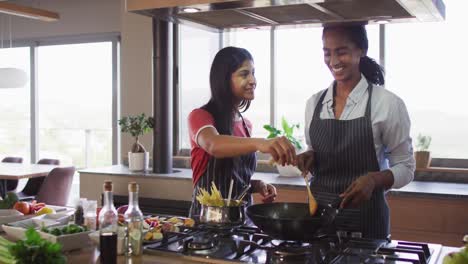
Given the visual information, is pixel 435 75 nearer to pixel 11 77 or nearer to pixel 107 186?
pixel 107 186

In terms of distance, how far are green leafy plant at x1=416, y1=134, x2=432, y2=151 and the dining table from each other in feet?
11.0

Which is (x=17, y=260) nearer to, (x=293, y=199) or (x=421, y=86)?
(x=293, y=199)

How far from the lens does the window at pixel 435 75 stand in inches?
153

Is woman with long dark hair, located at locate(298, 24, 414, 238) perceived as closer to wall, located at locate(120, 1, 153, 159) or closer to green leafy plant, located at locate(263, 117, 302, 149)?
green leafy plant, located at locate(263, 117, 302, 149)

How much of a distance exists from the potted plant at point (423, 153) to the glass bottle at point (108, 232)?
2.62 metres

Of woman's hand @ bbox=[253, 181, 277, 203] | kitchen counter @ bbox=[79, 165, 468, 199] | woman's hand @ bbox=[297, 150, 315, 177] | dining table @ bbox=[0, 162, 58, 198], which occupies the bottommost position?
dining table @ bbox=[0, 162, 58, 198]

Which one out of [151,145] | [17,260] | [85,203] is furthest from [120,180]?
[17,260]

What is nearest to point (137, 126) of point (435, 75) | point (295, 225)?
point (435, 75)

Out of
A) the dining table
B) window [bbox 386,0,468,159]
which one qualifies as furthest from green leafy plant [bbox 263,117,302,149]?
the dining table

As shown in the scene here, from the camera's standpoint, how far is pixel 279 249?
1.76 m

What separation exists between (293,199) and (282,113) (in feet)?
4.09

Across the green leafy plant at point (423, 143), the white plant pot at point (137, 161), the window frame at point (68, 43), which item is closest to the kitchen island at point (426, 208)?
the green leafy plant at point (423, 143)

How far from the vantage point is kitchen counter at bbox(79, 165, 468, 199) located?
10.4ft

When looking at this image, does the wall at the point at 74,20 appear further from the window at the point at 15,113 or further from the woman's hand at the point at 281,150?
the woman's hand at the point at 281,150
